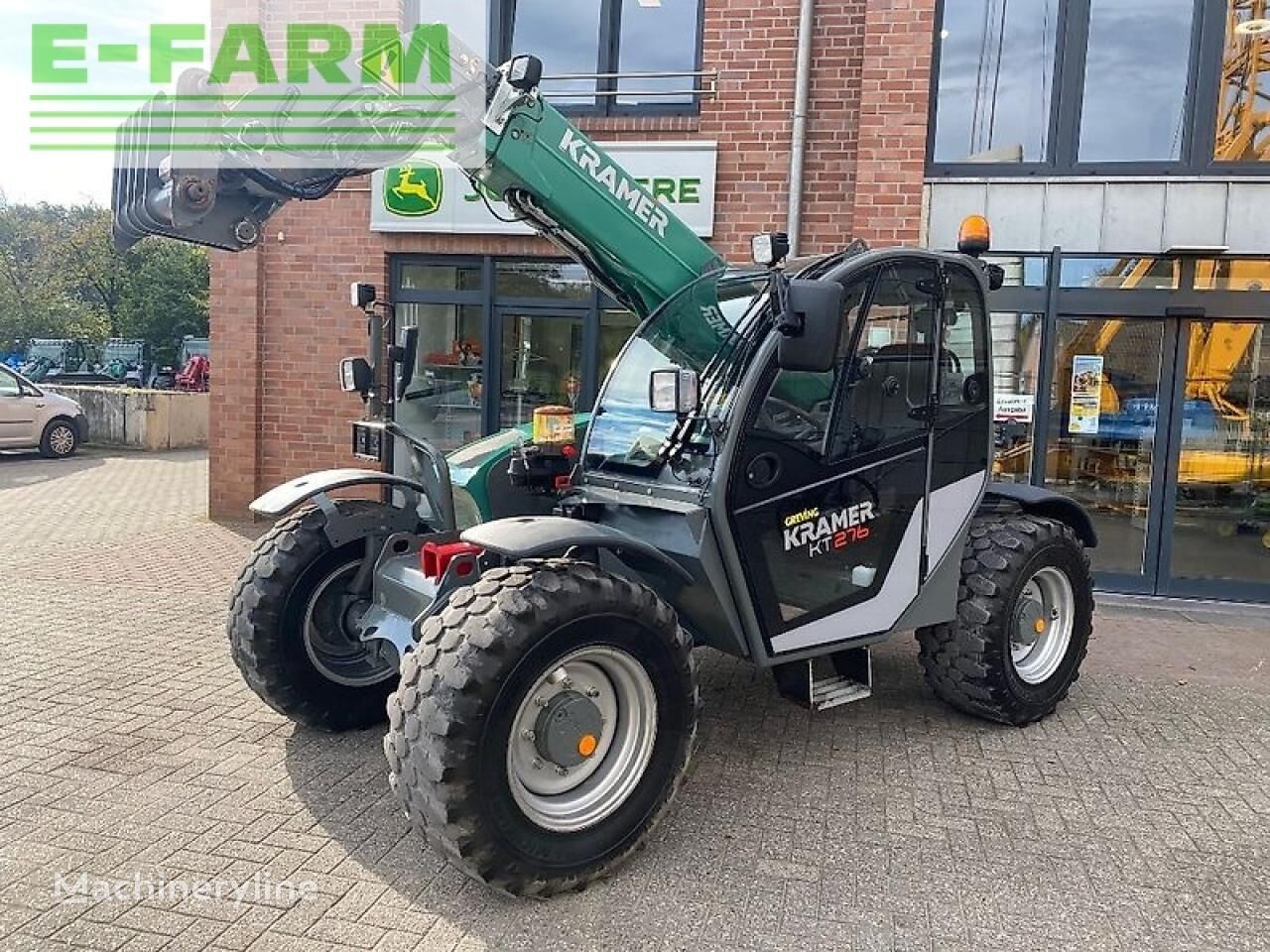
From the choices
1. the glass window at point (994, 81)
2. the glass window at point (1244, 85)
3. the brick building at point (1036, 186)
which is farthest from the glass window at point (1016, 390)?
the glass window at point (1244, 85)

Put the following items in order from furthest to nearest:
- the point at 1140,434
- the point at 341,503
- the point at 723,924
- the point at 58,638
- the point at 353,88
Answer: the point at 1140,434, the point at 58,638, the point at 341,503, the point at 353,88, the point at 723,924

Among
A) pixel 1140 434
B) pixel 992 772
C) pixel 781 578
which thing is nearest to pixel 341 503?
pixel 781 578

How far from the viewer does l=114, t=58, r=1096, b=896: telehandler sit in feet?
10.6

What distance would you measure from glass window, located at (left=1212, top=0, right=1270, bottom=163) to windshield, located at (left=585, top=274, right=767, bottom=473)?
5362 millimetres

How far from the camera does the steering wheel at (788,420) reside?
12.8 ft

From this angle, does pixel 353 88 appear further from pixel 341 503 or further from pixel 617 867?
pixel 617 867

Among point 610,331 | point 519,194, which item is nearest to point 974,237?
point 519,194

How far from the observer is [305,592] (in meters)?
4.41

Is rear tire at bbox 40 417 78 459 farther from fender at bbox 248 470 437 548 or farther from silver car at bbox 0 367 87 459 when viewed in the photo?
fender at bbox 248 470 437 548

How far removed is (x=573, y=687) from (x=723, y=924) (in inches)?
35.5

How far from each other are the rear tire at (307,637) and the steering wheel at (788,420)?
1808 millimetres

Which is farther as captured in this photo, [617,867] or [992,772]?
[992,772]

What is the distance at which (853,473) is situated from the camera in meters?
4.18

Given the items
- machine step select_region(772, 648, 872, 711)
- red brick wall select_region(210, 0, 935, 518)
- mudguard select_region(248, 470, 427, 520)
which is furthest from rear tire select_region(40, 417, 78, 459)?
machine step select_region(772, 648, 872, 711)
